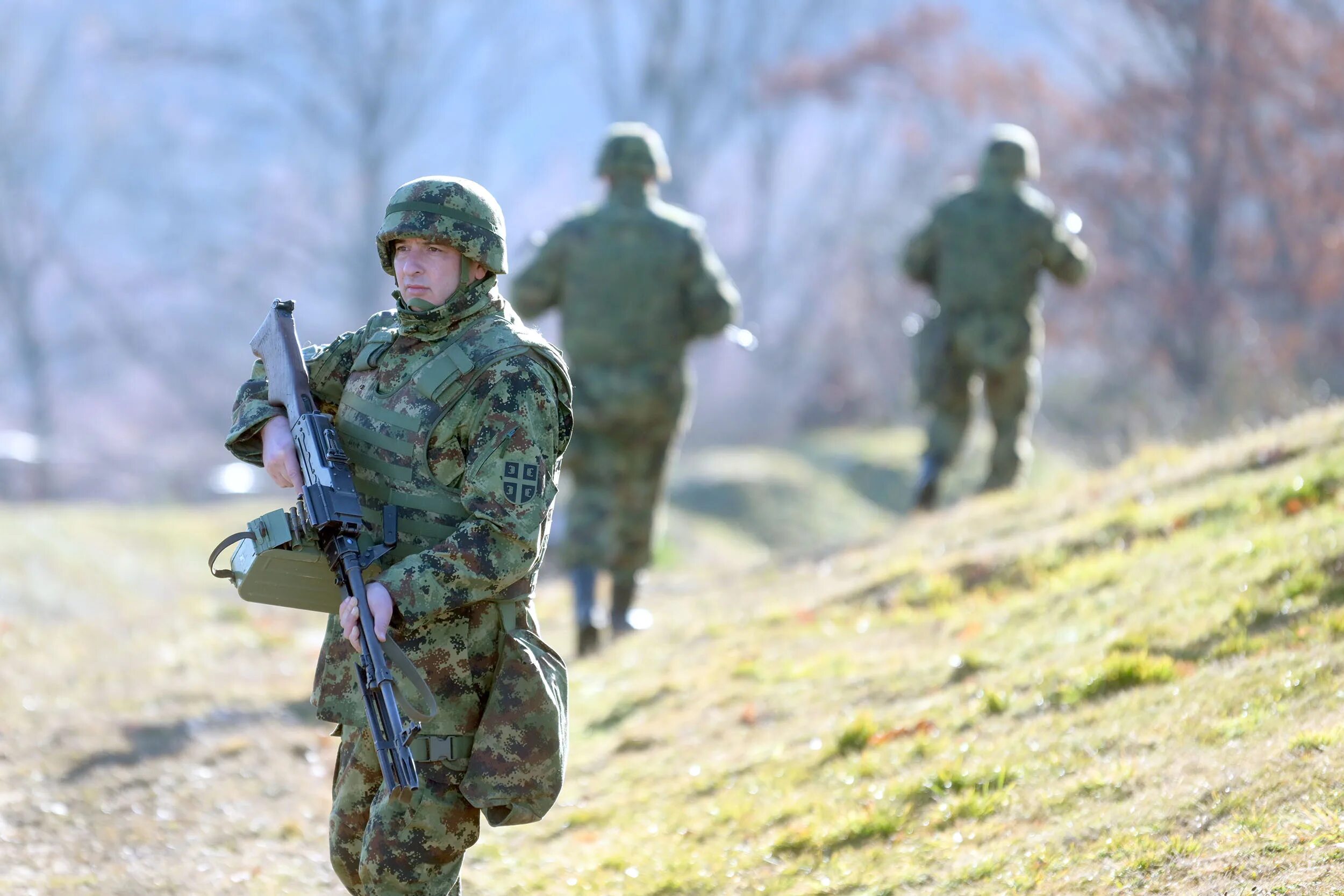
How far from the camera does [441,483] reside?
401cm

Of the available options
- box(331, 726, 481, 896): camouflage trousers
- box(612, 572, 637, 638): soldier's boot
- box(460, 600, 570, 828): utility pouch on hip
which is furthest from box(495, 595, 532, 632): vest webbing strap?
box(612, 572, 637, 638): soldier's boot

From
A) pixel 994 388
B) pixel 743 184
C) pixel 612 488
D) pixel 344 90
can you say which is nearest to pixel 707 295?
pixel 612 488

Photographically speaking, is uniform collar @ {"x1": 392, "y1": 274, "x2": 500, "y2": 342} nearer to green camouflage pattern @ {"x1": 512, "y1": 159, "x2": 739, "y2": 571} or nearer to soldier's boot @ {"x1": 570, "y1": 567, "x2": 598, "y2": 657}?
green camouflage pattern @ {"x1": 512, "y1": 159, "x2": 739, "y2": 571}

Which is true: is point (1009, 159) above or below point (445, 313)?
above

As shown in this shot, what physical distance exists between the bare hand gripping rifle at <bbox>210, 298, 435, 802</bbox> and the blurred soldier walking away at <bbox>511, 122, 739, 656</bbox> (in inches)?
200

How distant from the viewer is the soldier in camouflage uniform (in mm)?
3855

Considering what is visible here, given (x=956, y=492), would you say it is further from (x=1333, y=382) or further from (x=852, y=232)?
(x=852, y=232)

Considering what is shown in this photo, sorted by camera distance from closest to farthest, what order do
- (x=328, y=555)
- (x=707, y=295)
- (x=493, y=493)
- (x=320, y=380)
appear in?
(x=493, y=493) < (x=328, y=555) < (x=320, y=380) < (x=707, y=295)

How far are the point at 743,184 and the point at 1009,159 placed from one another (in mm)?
A: 33103

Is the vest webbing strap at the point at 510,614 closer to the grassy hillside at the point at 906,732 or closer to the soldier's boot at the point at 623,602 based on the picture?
the grassy hillside at the point at 906,732

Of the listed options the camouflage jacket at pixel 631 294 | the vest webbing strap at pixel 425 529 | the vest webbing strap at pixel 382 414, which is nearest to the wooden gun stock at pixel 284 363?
the vest webbing strap at pixel 382 414

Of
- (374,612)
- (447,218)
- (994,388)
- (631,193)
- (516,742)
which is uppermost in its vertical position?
(631,193)

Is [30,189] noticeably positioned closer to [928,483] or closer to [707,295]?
[928,483]

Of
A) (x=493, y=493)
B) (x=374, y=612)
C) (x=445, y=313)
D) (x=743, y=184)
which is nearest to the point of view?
(x=374, y=612)
